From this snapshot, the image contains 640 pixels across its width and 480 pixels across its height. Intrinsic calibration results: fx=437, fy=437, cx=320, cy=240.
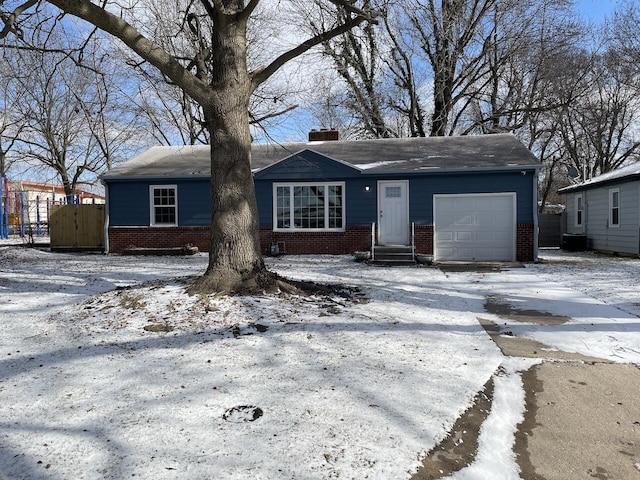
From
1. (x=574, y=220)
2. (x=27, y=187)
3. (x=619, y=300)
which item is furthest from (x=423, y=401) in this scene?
(x=27, y=187)

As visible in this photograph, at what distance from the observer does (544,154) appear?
35.8m

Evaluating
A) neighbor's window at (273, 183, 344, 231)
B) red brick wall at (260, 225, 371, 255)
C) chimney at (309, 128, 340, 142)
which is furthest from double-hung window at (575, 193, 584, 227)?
neighbor's window at (273, 183, 344, 231)

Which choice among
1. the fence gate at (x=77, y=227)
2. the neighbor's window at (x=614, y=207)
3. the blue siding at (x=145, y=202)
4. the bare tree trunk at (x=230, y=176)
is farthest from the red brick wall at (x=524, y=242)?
the fence gate at (x=77, y=227)

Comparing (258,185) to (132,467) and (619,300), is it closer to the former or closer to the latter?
(619,300)

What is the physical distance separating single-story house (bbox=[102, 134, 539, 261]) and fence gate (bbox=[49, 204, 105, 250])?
145cm

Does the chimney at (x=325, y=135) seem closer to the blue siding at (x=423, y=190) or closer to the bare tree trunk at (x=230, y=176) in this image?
the blue siding at (x=423, y=190)

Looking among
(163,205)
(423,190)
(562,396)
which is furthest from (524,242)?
(163,205)

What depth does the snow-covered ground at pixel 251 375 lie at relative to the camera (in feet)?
8.73

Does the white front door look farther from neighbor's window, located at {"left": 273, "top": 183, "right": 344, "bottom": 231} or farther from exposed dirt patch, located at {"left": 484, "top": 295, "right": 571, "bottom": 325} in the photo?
exposed dirt patch, located at {"left": 484, "top": 295, "right": 571, "bottom": 325}

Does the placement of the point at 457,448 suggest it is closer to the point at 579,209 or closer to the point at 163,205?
the point at 163,205

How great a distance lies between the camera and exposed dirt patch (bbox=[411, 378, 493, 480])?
2557 mm

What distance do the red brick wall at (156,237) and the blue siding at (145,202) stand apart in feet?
0.73

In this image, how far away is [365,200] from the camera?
14539 mm

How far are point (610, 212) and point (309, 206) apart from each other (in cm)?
1098
